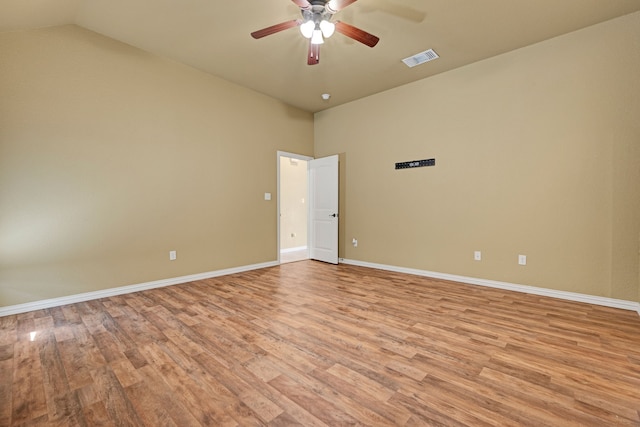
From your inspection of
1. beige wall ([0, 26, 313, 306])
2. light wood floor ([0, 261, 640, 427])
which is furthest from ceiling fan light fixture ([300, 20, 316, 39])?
light wood floor ([0, 261, 640, 427])

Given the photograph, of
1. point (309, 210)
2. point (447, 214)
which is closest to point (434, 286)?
point (447, 214)

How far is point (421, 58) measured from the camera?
3.71m

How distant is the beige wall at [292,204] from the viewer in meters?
6.89

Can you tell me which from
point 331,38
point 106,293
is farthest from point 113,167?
point 331,38

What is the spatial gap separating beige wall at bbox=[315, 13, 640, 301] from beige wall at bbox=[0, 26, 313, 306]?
2578 mm

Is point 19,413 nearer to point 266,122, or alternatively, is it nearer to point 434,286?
point 434,286

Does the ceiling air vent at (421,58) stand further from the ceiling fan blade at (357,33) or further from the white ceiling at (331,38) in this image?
the ceiling fan blade at (357,33)

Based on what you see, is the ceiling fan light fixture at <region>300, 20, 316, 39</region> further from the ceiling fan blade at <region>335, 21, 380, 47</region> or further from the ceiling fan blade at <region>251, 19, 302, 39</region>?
the ceiling fan blade at <region>335, 21, 380, 47</region>

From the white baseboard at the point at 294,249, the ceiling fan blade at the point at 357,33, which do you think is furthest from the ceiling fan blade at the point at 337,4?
Answer: the white baseboard at the point at 294,249

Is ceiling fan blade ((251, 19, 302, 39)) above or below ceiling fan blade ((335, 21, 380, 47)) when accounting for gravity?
above

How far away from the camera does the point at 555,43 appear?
3.28 m

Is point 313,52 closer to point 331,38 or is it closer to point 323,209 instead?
point 331,38

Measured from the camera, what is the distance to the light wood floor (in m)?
1.45

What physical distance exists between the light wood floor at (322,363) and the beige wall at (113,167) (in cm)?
60
